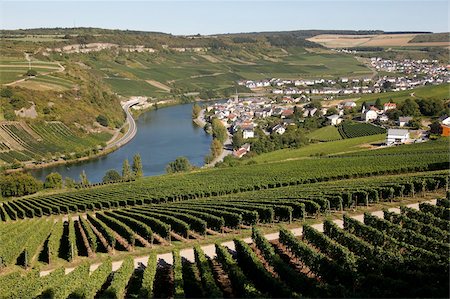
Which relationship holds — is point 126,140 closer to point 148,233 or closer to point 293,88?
point 148,233

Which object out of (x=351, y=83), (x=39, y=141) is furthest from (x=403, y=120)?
(x=351, y=83)

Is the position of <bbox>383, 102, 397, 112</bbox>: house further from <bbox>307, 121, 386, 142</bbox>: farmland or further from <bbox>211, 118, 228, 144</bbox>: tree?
<bbox>211, 118, 228, 144</bbox>: tree

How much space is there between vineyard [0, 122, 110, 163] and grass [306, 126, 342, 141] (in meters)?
36.7

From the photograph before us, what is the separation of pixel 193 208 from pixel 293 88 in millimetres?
133206

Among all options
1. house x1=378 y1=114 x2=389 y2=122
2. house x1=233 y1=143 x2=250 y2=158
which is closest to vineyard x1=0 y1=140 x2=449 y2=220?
house x1=233 y1=143 x2=250 y2=158

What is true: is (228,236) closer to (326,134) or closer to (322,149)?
(322,149)

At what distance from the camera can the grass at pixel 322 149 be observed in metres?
62.3

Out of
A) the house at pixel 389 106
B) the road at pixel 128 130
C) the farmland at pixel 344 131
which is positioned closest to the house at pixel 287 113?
the farmland at pixel 344 131

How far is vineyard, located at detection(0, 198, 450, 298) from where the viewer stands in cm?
1563

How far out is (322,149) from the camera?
65562mm

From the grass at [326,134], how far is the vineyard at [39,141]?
121 feet

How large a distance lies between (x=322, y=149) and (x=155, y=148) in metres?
31.1

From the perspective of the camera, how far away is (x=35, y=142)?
254ft

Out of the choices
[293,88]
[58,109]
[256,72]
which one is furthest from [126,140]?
[256,72]
